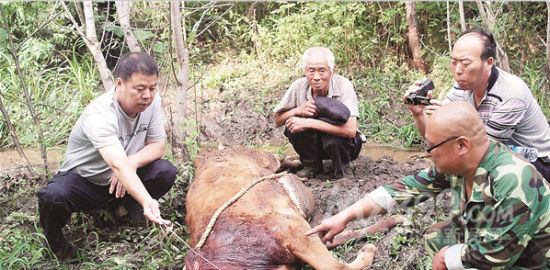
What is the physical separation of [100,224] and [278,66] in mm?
4803

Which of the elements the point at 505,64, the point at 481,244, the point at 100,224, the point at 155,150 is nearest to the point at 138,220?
the point at 100,224

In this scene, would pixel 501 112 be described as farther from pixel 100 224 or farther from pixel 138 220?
pixel 100 224

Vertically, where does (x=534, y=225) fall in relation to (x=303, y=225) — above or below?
above

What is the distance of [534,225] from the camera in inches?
87.0

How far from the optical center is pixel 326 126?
175 inches

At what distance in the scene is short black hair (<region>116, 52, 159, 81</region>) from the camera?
334 centimetres

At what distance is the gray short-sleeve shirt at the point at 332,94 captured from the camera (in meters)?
4.58

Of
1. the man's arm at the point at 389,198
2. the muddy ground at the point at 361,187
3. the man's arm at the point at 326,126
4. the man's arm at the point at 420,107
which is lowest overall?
the muddy ground at the point at 361,187

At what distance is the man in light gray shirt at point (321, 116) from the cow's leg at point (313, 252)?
5.01 ft

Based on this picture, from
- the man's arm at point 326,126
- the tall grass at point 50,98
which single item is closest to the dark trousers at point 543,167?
the man's arm at point 326,126

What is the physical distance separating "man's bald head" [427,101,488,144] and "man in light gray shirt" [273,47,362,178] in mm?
2088

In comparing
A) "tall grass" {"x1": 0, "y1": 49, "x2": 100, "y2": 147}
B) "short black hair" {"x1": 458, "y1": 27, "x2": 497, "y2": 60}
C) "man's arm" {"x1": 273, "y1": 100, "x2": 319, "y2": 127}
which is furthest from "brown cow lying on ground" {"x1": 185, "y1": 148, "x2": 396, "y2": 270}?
"tall grass" {"x1": 0, "y1": 49, "x2": 100, "y2": 147}

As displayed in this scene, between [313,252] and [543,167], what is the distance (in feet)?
5.53

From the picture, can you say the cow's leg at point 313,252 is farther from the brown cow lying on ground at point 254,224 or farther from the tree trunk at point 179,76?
the tree trunk at point 179,76
